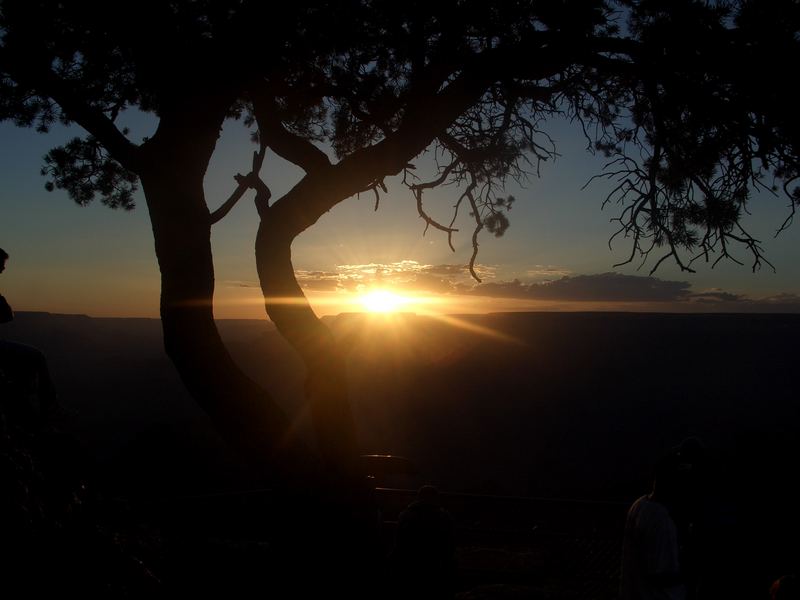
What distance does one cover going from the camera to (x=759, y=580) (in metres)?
5.59

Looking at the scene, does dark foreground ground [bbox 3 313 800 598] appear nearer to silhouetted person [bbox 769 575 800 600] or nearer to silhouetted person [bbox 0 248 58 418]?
silhouetted person [bbox 0 248 58 418]

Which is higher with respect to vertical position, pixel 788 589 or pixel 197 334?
pixel 197 334

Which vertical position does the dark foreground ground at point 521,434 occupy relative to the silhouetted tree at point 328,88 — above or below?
below

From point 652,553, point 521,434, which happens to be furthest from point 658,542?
point 521,434

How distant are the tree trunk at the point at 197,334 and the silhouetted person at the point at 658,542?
2947 mm

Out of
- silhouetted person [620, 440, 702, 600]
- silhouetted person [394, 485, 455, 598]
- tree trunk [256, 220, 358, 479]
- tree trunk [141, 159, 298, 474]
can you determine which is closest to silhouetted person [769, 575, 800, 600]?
silhouetted person [620, 440, 702, 600]

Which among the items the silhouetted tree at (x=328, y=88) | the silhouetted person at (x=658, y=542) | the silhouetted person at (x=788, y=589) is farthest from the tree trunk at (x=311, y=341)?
the silhouetted person at (x=788, y=589)

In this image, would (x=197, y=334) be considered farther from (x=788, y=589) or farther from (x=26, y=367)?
(x=788, y=589)

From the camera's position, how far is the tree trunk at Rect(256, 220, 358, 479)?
592cm

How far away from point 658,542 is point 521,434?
118 ft

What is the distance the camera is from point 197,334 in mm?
5512

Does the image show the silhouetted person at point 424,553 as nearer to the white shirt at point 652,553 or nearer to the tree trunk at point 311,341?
the tree trunk at point 311,341

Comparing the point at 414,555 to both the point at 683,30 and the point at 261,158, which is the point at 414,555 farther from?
the point at 683,30

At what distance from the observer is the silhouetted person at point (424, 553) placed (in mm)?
4945
